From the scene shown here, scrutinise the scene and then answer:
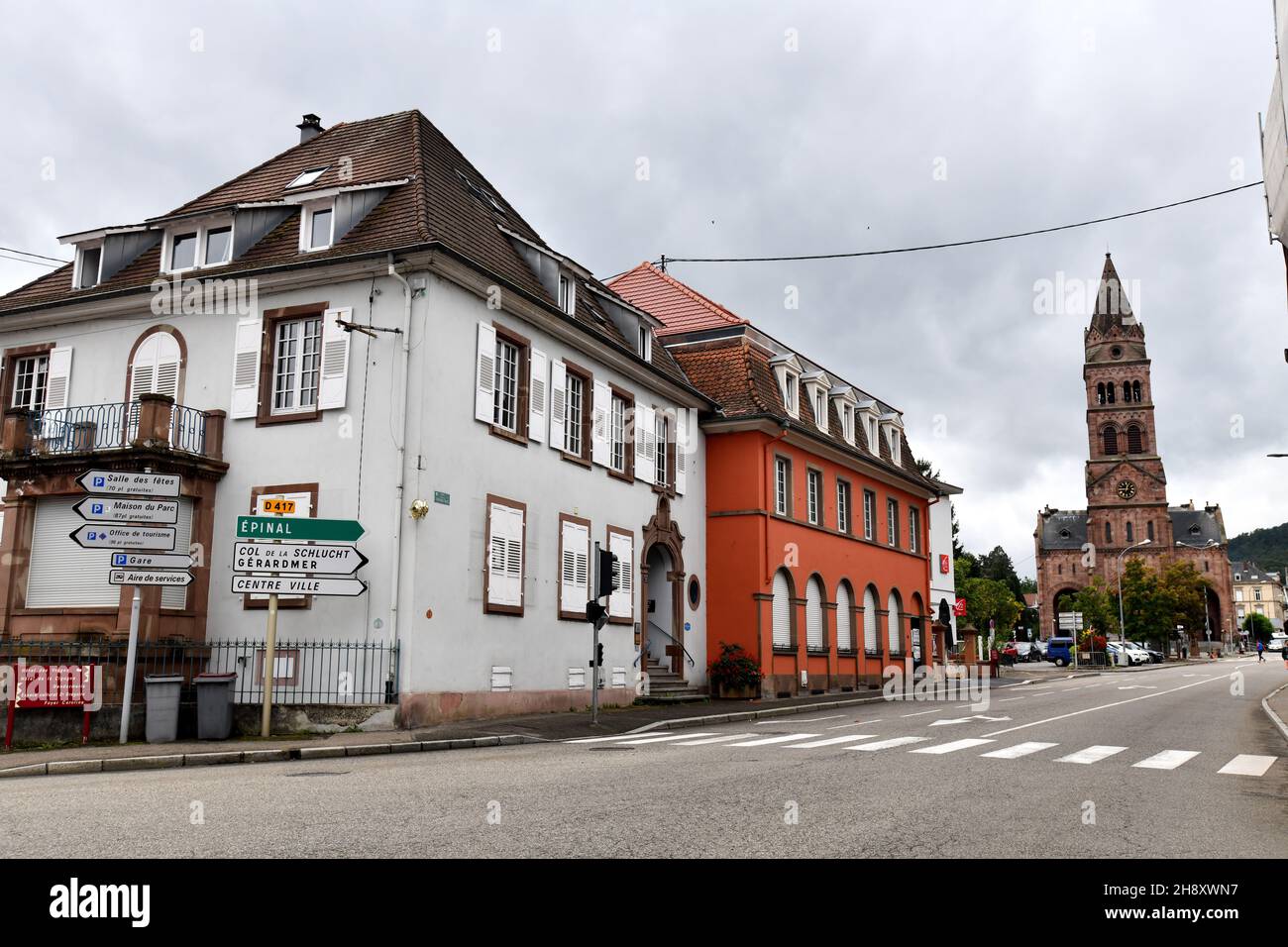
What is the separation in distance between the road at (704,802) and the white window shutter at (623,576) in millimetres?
8195

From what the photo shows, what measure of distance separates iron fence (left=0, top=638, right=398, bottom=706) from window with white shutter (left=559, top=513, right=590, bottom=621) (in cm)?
508

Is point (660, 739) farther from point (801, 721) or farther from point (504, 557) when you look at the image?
point (801, 721)

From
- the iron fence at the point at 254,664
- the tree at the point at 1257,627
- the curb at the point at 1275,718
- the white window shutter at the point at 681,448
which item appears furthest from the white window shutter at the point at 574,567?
the tree at the point at 1257,627

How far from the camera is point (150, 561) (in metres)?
15.5

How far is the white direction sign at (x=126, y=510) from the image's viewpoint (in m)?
15.1

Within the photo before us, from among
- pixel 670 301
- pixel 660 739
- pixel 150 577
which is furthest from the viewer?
pixel 670 301

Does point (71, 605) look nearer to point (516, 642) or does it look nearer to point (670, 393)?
point (516, 642)

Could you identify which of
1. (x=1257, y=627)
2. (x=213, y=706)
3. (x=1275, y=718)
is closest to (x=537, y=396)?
(x=213, y=706)

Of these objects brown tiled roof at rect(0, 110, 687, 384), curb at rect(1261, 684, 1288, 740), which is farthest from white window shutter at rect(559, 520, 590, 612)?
curb at rect(1261, 684, 1288, 740)

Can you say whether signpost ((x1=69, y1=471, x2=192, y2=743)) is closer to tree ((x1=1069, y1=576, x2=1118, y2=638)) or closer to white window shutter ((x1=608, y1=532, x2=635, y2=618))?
white window shutter ((x1=608, y1=532, x2=635, y2=618))

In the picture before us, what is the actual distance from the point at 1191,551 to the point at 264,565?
132342 millimetres

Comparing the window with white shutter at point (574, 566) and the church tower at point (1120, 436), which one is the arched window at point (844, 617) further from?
Result: the church tower at point (1120, 436)

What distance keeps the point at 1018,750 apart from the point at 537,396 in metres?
11.5
